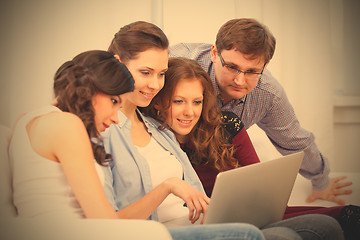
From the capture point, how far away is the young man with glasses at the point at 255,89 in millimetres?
1467

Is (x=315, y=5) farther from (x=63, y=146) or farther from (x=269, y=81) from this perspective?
(x=63, y=146)

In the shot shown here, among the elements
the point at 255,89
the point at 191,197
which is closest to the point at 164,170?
the point at 191,197

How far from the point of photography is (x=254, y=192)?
103cm

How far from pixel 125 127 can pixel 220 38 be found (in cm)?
55

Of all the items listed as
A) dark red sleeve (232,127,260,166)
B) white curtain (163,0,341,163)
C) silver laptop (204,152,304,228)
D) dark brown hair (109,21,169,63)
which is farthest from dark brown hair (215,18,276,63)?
white curtain (163,0,341,163)

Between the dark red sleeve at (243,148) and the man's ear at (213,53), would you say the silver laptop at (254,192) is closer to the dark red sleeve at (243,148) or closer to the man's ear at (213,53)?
the dark red sleeve at (243,148)

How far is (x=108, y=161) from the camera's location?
1.02 m

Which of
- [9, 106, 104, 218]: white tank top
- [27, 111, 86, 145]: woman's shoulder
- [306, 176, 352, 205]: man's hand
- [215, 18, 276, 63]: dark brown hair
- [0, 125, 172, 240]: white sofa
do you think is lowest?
[306, 176, 352, 205]: man's hand

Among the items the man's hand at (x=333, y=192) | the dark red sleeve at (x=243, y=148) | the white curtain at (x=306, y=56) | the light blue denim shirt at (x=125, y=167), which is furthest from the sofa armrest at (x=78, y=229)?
the white curtain at (x=306, y=56)

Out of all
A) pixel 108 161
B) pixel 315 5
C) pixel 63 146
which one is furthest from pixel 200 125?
pixel 315 5

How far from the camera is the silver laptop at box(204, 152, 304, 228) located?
0.93 metres

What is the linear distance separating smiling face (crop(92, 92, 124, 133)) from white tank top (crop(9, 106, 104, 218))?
0.26 ft

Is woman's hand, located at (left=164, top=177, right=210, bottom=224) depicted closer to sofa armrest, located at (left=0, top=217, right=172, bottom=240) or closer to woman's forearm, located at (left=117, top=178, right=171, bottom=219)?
woman's forearm, located at (left=117, top=178, right=171, bottom=219)

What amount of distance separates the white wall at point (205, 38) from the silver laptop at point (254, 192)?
0.66 metres
